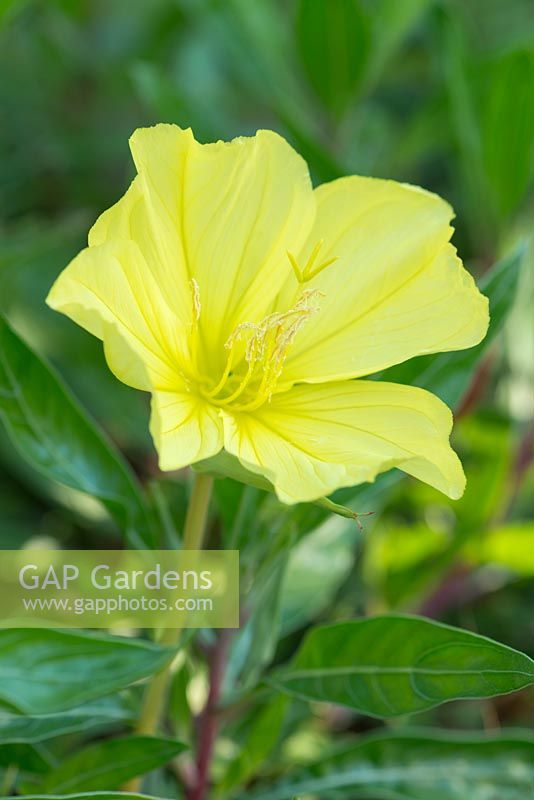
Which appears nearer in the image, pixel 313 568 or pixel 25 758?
pixel 25 758

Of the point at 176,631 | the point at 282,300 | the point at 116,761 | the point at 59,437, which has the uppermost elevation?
the point at 282,300

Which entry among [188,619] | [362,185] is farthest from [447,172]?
[188,619]

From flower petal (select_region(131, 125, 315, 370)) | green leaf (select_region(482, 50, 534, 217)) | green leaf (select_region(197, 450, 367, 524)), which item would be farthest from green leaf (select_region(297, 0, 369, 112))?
green leaf (select_region(197, 450, 367, 524))

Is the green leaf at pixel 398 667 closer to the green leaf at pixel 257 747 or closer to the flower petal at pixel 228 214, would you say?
the green leaf at pixel 257 747

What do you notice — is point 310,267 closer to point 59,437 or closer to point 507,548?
point 59,437

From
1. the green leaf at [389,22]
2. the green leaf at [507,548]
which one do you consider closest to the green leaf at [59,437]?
the green leaf at [507,548]

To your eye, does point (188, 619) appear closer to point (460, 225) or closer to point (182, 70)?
point (460, 225)

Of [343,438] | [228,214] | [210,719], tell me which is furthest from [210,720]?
[228,214]
